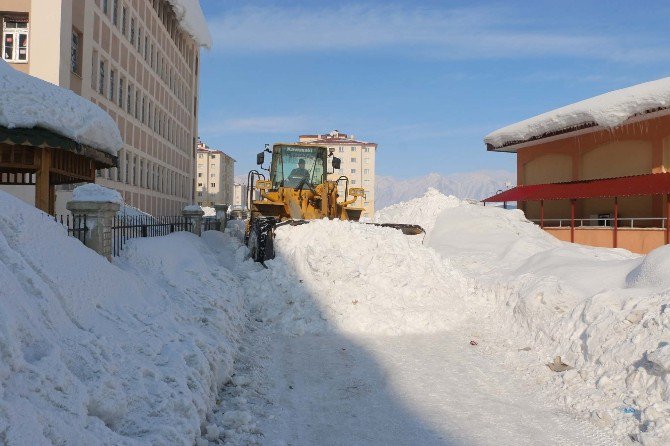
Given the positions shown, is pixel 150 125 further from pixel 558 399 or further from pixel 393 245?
pixel 558 399

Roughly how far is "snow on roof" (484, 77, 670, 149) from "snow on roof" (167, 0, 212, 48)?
24.5m

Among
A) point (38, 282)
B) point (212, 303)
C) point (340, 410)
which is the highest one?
point (38, 282)

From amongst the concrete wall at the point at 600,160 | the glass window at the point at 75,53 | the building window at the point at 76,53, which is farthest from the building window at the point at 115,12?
the concrete wall at the point at 600,160

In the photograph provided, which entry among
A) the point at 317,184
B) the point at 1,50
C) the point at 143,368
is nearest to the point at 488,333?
the point at 143,368

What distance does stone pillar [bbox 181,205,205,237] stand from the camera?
17.4 m

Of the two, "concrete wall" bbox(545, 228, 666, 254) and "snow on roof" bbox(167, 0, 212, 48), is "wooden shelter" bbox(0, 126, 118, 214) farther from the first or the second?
"snow on roof" bbox(167, 0, 212, 48)

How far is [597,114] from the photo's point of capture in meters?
22.4

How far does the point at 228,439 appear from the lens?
5012mm

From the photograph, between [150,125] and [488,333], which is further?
[150,125]

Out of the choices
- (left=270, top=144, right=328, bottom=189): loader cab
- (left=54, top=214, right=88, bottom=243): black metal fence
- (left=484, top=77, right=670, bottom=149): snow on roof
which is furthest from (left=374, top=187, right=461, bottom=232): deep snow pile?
(left=54, top=214, right=88, bottom=243): black metal fence

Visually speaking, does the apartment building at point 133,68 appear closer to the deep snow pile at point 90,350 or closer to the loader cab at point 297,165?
the loader cab at point 297,165

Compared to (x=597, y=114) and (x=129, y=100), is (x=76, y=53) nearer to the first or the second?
(x=129, y=100)

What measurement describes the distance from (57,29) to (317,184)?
1124 cm

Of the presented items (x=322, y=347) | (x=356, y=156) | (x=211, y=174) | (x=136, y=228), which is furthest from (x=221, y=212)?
(x=211, y=174)
